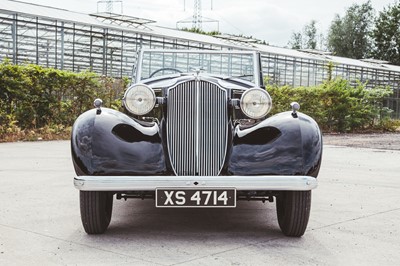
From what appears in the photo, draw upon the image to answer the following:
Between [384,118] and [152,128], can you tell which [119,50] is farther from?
[152,128]

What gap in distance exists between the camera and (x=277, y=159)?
443 cm

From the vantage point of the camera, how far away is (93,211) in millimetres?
4410

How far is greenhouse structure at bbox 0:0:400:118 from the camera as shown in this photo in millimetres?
22578

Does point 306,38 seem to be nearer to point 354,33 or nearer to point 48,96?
point 354,33

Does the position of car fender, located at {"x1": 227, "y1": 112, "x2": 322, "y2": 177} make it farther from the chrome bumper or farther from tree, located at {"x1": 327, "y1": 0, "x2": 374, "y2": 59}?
tree, located at {"x1": 327, "y1": 0, "x2": 374, "y2": 59}

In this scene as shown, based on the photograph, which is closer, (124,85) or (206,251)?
(206,251)

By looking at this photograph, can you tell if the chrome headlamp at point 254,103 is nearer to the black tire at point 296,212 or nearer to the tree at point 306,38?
the black tire at point 296,212

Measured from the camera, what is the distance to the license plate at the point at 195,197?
4.20 m

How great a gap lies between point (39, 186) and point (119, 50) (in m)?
20.1

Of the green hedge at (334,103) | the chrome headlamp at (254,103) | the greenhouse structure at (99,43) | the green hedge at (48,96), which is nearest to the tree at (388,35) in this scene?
the greenhouse structure at (99,43)

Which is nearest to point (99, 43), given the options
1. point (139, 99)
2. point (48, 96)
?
point (48, 96)

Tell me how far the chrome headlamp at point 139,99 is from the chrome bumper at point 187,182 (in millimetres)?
933

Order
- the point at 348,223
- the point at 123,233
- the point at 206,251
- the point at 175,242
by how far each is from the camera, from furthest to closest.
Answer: the point at 348,223
the point at 123,233
the point at 175,242
the point at 206,251

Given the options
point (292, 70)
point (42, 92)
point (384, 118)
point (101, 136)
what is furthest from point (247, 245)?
point (292, 70)
